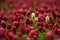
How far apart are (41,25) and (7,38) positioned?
7.7 inches

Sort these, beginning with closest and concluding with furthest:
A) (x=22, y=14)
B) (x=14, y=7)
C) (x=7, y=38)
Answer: (x=7, y=38)
(x=22, y=14)
(x=14, y=7)

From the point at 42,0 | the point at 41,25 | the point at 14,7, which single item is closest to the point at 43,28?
the point at 41,25

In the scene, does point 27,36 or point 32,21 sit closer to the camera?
point 27,36

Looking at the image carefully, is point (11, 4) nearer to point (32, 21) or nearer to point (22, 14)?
point (22, 14)

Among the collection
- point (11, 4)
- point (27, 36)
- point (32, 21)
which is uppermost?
point (11, 4)

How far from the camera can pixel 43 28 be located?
105 cm

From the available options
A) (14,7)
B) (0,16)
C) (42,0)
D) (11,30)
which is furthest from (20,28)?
(42,0)

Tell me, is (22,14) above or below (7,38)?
above

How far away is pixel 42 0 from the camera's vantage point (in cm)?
172

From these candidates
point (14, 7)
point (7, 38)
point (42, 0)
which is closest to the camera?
point (7, 38)

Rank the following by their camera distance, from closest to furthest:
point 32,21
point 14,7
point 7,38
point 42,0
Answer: point 7,38 → point 32,21 → point 14,7 → point 42,0

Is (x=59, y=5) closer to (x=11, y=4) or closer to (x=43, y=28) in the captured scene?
(x=11, y=4)

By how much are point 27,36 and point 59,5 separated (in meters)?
0.58

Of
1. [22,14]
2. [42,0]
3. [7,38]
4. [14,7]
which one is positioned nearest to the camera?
[7,38]
